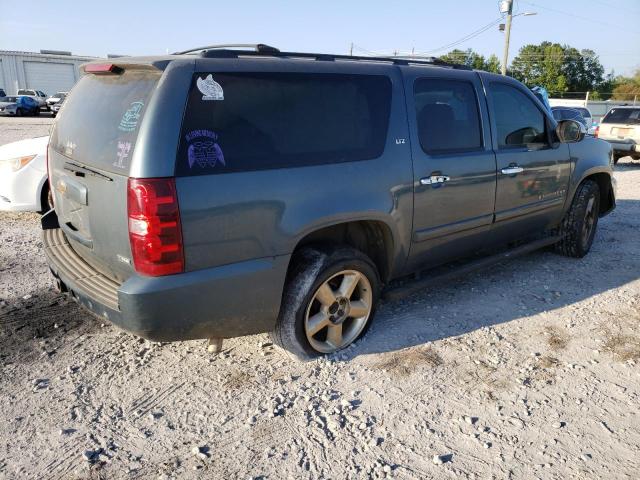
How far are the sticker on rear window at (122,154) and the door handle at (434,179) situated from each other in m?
1.94

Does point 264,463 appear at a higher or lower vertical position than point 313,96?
lower

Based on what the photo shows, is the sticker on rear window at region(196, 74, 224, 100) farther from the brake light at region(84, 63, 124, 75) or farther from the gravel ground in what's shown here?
the gravel ground

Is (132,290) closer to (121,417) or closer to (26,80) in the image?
(121,417)

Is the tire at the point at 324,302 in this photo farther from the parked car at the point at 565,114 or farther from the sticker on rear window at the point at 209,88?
the parked car at the point at 565,114

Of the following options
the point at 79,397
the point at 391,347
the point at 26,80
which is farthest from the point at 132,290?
the point at 26,80

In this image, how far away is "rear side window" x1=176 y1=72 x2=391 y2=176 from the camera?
8.72 feet

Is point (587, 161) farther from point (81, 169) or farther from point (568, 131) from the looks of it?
point (81, 169)

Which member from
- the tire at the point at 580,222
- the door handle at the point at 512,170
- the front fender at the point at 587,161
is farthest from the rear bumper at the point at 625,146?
the door handle at the point at 512,170

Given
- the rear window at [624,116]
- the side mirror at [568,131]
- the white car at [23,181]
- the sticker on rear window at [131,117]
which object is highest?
the sticker on rear window at [131,117]

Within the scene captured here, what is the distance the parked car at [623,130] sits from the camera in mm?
13711

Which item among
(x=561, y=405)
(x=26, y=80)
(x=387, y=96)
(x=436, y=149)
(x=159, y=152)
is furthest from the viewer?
(x=26, y=80)

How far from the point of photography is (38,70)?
47062 mm

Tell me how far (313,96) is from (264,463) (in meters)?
2.04

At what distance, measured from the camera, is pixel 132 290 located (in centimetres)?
262
